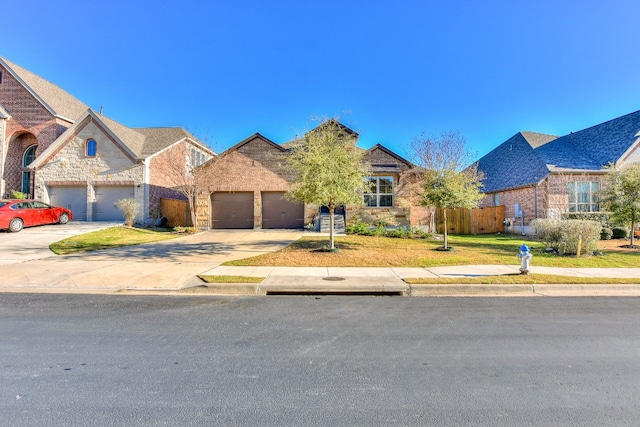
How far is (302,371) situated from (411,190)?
17733 mm

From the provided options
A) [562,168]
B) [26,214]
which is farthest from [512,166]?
[26,214]

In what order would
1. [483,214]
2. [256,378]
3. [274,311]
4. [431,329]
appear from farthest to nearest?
[483,214]
[274,311]
[431,329]
[256,378]

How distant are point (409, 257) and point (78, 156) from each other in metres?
22.5

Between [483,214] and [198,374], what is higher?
[483,214]

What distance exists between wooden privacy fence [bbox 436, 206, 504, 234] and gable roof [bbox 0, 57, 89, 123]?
29.3 m

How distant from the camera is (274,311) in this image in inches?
253

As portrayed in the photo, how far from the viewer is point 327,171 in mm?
12086

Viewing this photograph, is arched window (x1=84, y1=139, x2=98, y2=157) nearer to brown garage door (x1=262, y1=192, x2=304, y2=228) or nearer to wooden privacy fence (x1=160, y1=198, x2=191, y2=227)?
wooden privacy fence (x1=160, y1=198, x2=191, y2=227)

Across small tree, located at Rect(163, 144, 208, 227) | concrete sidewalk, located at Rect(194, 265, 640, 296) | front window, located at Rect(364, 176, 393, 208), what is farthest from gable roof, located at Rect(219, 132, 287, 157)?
concrete sidewalk, located at Rect(194, 265, 640, 296)

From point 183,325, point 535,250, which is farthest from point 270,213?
point 183,325

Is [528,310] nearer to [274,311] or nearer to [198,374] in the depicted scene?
[274,311]

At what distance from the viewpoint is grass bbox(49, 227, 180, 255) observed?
1379 cm

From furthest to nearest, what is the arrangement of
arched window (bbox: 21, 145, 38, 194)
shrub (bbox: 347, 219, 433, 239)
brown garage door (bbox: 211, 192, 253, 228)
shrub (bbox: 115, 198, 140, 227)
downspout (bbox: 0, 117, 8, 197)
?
arched window (bbox: 21, 145, 38, 194)
downspout (bbox: 0, 117, 8, 197)
brown garage door (bbox: 211, 192, 253, 228)
shrub (bbox: 115, 198, 140, 227)
shrub (bbox: 347, 219, 433, 239)

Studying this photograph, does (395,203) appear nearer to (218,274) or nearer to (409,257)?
(409,257)
